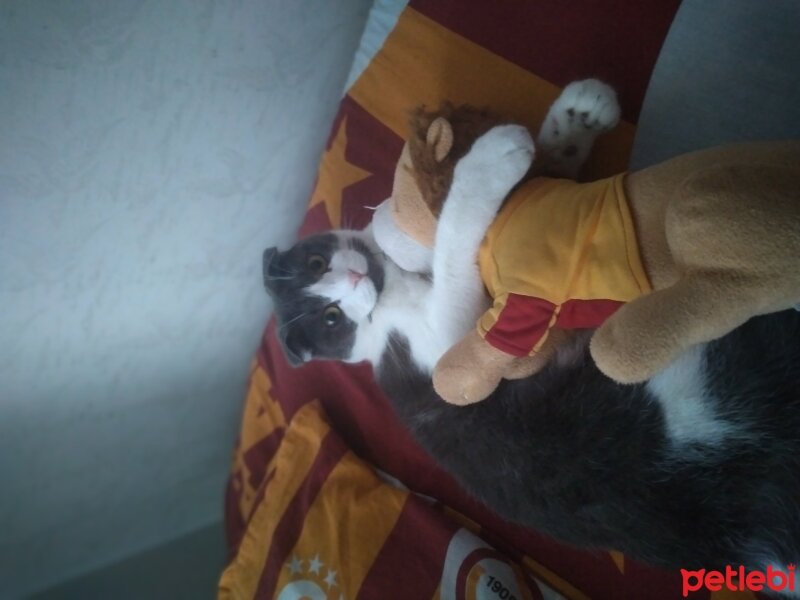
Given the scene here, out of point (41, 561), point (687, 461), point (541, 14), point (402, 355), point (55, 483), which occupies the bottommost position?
point (41, 561)

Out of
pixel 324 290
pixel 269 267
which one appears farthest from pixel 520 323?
pixel 269 267

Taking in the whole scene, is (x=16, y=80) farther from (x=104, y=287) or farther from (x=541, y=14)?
(x=541, y=14)

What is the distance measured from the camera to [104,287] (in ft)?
3.86

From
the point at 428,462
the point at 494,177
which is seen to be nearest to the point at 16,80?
the point at 494,177

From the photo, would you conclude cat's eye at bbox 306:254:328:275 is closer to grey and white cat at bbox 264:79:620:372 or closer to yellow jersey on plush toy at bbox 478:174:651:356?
grey and white cat at bbox 264:79:620:372

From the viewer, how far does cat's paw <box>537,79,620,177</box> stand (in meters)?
0.79

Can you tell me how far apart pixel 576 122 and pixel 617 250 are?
298mm

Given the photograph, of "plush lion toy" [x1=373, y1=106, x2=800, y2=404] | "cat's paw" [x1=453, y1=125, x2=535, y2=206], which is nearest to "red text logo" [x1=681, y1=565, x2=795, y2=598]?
"plush lion toy" [x1=373, y1=106, x2=800, y2=404]

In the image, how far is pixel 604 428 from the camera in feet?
2.57

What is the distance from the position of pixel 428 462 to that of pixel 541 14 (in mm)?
822

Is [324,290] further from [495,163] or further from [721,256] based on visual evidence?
[721,256]

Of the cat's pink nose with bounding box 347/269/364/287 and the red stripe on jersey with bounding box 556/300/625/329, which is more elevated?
the red stripe on jersey with bounding box 556/300/625/329

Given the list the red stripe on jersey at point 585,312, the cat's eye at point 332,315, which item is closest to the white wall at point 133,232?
the cat's eye at point 332,315

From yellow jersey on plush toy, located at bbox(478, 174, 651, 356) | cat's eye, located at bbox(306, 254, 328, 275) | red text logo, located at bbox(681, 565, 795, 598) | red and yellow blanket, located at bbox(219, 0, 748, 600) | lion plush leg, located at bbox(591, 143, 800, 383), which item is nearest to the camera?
lion plush leg, located at bbox(591, 143, 800, 383)
